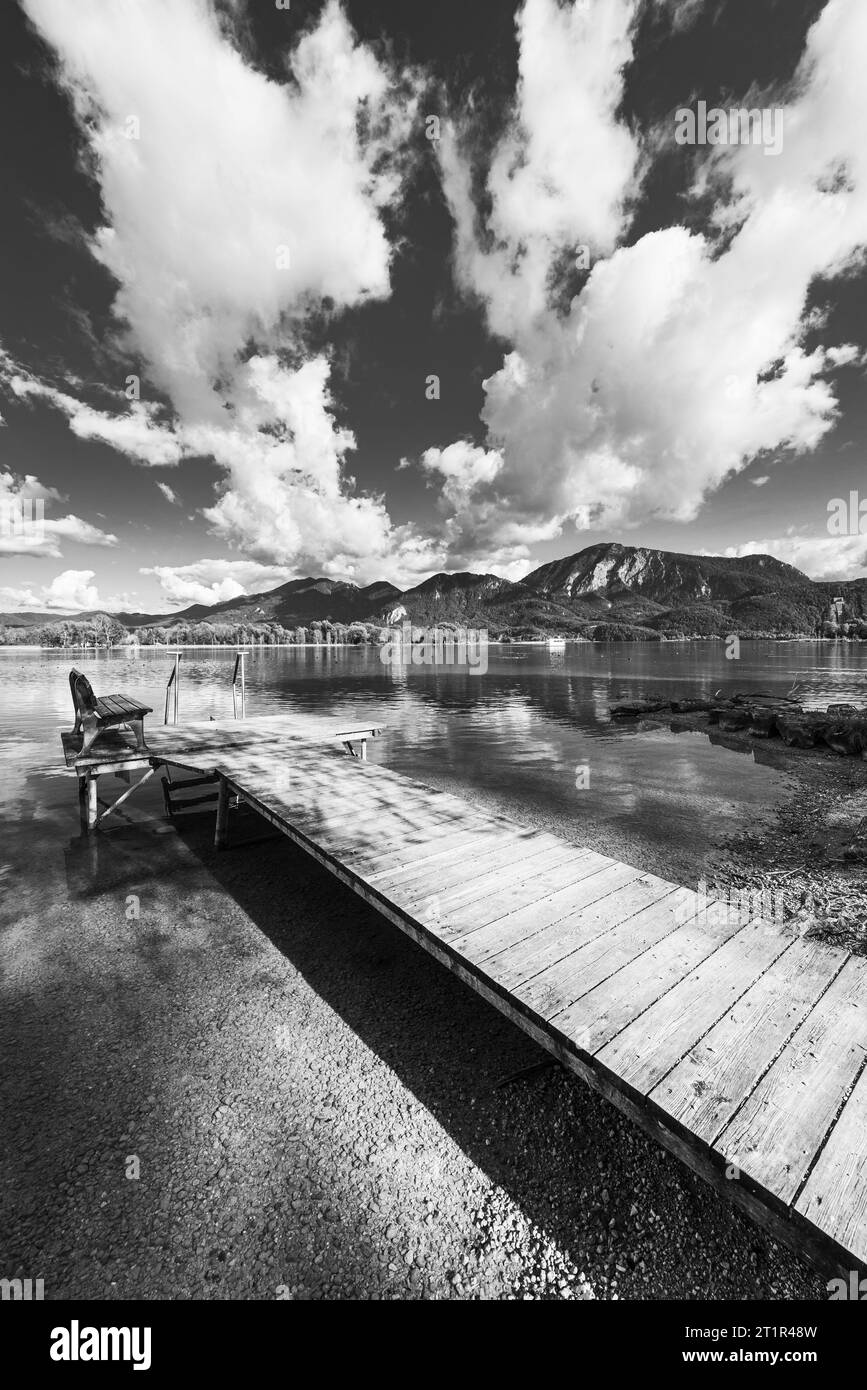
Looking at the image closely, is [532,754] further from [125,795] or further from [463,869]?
[463,869]

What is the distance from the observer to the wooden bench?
9.75 m

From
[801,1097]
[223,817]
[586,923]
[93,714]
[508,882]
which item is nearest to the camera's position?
[801,1097]

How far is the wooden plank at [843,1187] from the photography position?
223 cm

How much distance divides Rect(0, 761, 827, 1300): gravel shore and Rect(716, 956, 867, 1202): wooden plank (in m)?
0.92

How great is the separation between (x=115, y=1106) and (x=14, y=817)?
955 centimetres

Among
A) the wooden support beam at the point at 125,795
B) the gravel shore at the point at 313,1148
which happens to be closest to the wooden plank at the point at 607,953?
the gravel shore at the point at 313,1148

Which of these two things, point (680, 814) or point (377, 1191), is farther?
point (680, 814)

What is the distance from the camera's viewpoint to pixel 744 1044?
127 inches

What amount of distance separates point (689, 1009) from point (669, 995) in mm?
152

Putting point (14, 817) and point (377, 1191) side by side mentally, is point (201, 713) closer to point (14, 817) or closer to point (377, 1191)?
point (14, 817)

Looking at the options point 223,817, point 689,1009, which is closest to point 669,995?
point 689,1009
